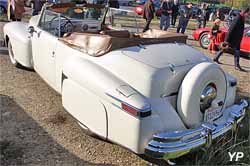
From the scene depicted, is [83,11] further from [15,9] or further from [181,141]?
[15,9]

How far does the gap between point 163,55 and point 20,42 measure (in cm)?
284

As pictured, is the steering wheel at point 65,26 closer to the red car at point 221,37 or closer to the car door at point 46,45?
the car door at point 46,45

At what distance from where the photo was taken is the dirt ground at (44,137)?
3.35 meters

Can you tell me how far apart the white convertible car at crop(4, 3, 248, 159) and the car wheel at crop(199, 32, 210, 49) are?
6736 millimetres

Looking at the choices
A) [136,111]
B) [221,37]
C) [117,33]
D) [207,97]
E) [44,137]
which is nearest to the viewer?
[136,111]

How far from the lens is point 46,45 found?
4.69 meters

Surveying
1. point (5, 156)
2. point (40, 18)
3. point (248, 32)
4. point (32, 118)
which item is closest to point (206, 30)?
point (248, 32)

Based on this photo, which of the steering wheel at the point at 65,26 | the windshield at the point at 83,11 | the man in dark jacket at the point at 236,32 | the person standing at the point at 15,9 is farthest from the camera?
the person standing at the point at 15,9

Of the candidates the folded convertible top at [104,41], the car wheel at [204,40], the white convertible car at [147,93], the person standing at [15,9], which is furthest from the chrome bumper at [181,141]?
the car wheel at [204,40]

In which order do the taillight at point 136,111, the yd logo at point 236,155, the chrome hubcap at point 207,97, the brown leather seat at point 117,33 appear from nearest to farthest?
1. the taillight at point 136,111
2. the chrome hubcap at point 207,97
3. the yd logo at point 236,155
4. the brown leather seat at point 117,33

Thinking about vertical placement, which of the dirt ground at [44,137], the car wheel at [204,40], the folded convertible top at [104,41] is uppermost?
the folded convertible top at [104,41]

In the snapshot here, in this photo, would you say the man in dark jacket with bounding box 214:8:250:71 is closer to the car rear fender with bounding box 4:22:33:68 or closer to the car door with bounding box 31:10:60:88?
the car door with bounding box 31:10:60:88

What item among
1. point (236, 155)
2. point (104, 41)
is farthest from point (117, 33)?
point (236, 155)

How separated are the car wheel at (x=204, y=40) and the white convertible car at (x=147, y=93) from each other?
6.74 meters
